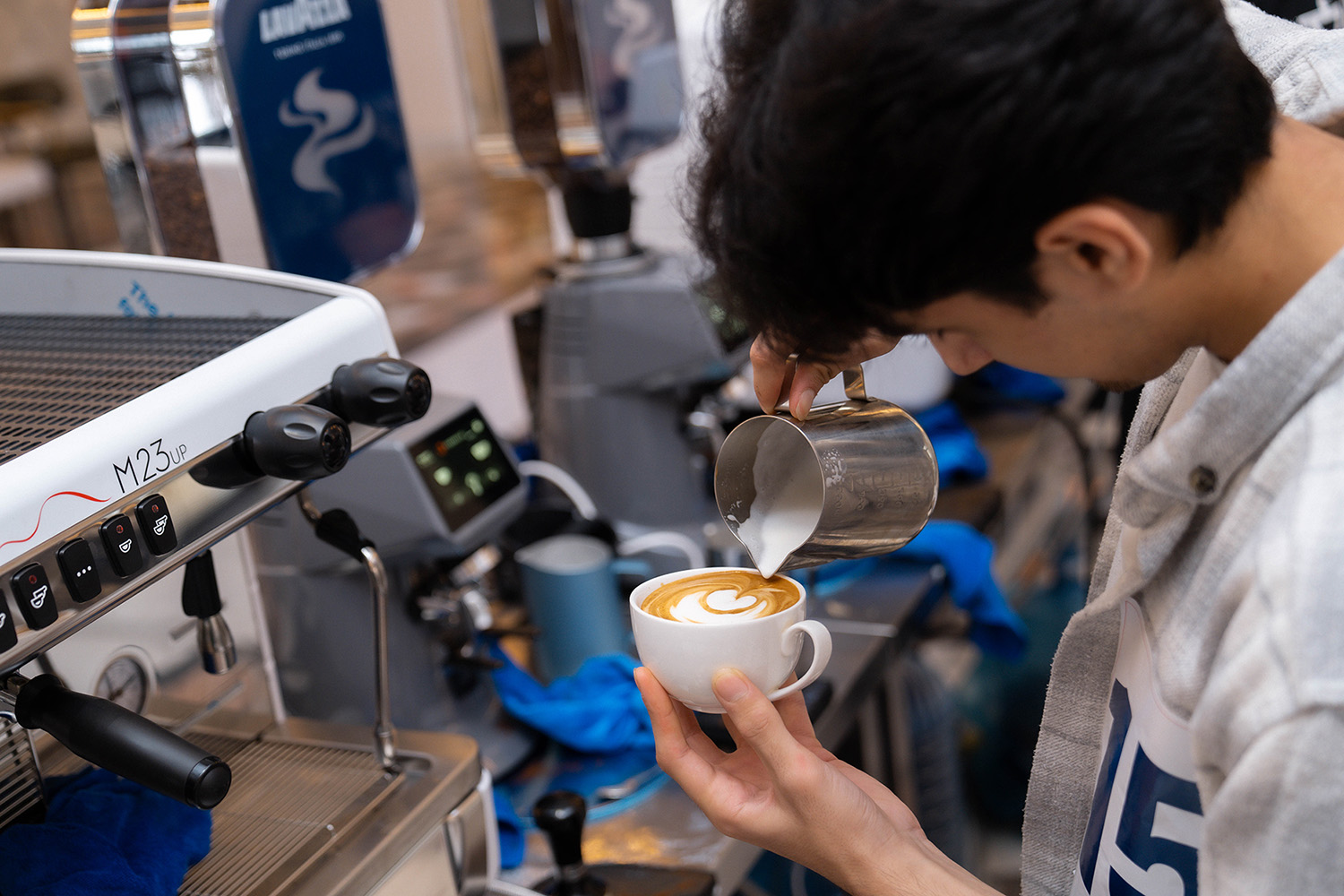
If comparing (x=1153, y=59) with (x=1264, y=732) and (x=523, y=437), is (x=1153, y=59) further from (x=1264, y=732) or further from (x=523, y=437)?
(x=523, y=437)

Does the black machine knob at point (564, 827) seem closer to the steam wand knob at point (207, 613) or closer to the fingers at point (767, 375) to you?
the steam wand knob at point (207, 613)

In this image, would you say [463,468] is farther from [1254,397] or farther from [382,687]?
[1254,397]

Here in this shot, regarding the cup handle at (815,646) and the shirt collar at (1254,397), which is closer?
the shirt collar at (1254,397)

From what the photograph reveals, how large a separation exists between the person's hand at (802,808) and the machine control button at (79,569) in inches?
15.1

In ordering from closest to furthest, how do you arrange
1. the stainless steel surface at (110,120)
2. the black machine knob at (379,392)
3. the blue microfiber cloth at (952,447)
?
the black machine knob at (379,392) < the stainless steel surface at (110,120) < the blue microfiber cloth at (952,447)

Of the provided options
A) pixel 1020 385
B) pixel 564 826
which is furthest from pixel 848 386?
pixel 1020 385

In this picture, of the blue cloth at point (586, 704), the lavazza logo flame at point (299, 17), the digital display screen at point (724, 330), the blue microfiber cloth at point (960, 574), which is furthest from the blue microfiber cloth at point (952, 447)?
the lavazza logo flame at point (299, 17)

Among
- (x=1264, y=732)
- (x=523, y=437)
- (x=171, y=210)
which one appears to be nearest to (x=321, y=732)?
(x=171, y=210)

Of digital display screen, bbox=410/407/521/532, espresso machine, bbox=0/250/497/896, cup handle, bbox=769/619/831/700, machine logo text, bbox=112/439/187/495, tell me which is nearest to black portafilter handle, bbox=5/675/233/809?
espresso machine, bbox=0/250/497/896

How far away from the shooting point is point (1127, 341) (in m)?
0.64

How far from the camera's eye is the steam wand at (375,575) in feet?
3.25

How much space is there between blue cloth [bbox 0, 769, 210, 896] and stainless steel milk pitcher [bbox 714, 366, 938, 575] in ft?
1.60

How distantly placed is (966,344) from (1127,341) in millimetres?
91

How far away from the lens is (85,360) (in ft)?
2.92
